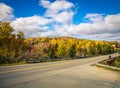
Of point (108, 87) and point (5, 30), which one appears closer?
point (108, 87)

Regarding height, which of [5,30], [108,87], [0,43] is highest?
[5,30]

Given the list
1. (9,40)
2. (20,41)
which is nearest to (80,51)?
(20,41)

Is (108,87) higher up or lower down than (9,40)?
lower down

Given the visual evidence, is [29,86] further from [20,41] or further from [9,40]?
[20,41]

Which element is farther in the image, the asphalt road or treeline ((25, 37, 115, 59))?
treeline ((25, 37, 115, 59))

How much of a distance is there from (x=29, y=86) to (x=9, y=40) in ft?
154

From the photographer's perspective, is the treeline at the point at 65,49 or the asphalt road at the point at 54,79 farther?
the treeline at the point at 65,49

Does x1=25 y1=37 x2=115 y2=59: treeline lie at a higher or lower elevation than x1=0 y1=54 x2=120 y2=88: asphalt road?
higher

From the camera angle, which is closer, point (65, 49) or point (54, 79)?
point (54, 79)

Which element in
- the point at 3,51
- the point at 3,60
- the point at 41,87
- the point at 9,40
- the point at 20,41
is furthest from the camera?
the point at 20,41

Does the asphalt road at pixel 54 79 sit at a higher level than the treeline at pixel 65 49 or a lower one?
lower

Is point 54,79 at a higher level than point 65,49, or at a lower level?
lower

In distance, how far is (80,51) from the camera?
124938 mm

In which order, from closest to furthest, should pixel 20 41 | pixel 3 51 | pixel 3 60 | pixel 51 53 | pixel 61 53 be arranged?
pixel 3 60 → pixel 3 51 → pixel 20 41 → pixel 51 53 → pixel 61 53
